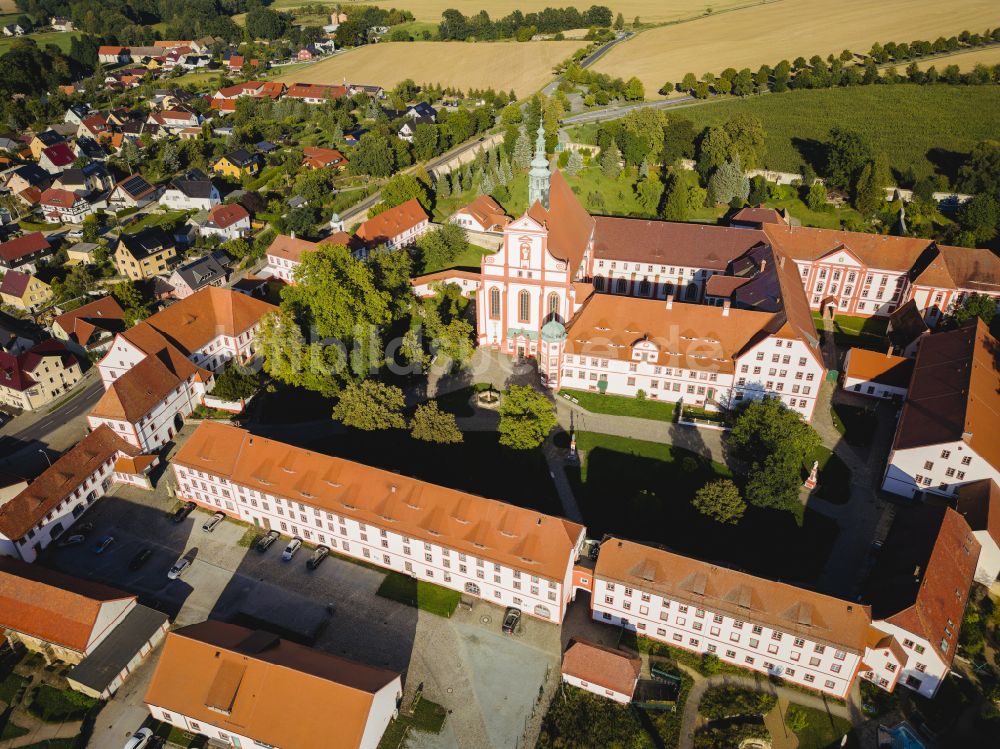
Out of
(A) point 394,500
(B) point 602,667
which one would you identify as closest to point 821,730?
(B) point 602,667

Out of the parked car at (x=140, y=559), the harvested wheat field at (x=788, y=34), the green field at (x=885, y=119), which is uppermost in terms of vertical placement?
the harvested wheat field at (x=788, y=34)

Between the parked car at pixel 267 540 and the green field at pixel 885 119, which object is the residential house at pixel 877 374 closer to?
the parked car at pixel 267 540

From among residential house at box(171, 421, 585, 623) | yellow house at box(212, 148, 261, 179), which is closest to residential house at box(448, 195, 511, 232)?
yellow house at box(212, 148, 261, 179)

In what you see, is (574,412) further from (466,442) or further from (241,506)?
(241,506)

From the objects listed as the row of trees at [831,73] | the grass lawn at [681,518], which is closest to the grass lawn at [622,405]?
the grass lawn at [681,518]

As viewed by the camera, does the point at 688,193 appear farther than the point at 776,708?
Yes

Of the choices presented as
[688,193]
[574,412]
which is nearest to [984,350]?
[574,412]

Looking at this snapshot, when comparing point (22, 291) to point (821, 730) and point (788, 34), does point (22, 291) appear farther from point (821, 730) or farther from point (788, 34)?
point (788, 34)
